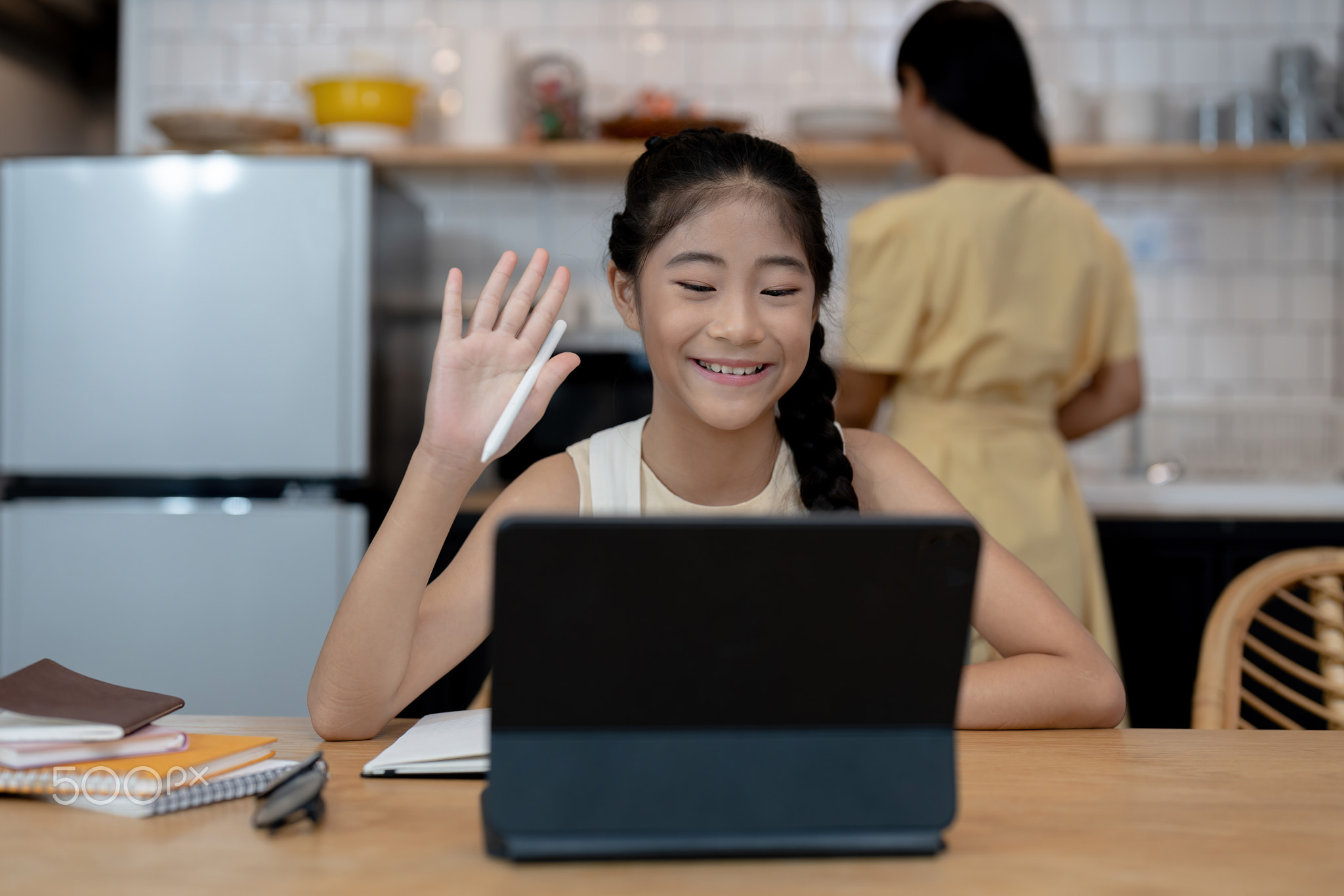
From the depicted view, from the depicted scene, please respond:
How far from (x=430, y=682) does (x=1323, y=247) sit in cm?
266

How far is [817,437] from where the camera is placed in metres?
1.21

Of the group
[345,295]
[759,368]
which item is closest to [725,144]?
[759,368]

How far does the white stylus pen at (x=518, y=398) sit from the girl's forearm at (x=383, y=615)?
39 millimetres

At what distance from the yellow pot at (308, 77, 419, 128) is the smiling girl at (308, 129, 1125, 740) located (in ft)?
5.39

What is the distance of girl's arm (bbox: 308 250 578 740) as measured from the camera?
2.71 feet

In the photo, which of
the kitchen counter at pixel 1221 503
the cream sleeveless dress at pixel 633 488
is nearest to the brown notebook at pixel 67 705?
the cream sleeveless dress at pixel 633 488

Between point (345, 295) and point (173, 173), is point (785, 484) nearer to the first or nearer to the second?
point (345, 295)

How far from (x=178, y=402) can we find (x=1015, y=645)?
1885 mm

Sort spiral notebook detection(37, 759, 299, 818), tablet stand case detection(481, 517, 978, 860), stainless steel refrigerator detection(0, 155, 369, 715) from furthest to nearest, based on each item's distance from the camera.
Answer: stainless steel refrigerator detection(0, 155, 369, 715) < spiral notebook detection(37, 759, 299, 818) < tablet stand case detection(481, 517, 978, 860)

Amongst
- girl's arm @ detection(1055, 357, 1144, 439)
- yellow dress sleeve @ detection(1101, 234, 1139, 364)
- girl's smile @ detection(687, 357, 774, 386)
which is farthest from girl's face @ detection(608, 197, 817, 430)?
girl's arm @ detection(1055, 357, 1144, 439)

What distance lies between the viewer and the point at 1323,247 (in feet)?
9.23

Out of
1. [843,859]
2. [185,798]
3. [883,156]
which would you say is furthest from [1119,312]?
[185,798]

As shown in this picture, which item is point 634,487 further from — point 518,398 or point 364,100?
point 364,100

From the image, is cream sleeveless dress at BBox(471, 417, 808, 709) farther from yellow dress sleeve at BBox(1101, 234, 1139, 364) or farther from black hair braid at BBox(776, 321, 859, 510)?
yellow dress sleeve at BBox(1101, 234, 1139, 364)
